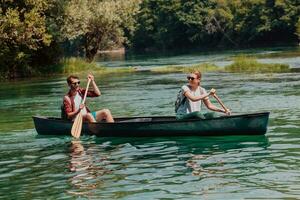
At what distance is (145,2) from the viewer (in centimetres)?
11969

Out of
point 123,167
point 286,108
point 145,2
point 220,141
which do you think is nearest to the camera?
point 123,167

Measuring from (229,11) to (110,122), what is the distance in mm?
94303

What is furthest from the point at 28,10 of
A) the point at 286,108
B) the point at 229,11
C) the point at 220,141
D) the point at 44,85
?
the point at 229,11

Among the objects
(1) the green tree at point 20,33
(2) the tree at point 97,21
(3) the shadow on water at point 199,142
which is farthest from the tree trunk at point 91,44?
(3) the shadow on water at point 199,142

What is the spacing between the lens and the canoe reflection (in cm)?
1033

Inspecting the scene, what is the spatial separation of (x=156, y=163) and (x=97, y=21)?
37.5 meters

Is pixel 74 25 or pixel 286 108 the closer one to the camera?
pixel 286 108

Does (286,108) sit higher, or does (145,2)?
(145,2)

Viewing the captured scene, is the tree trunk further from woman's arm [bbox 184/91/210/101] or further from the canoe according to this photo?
woman's arm [bbox 184/91/210/101]

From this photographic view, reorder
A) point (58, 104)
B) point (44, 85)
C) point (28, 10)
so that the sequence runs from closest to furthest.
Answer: point (58, 104) → point (44, 85) → point (28, 10)

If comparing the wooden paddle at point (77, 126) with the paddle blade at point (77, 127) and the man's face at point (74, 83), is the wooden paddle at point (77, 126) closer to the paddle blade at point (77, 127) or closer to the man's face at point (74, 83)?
the paddle blade at point (77, 127)

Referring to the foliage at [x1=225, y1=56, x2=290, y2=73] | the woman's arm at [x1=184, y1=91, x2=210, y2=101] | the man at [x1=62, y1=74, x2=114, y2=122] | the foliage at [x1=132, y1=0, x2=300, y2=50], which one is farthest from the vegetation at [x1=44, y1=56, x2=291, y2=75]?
the foliage at [x1=132, y1=0, x2=300, y2=50]

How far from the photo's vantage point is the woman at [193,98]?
48.4ft

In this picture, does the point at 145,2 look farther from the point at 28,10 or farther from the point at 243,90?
the point at 243,90
